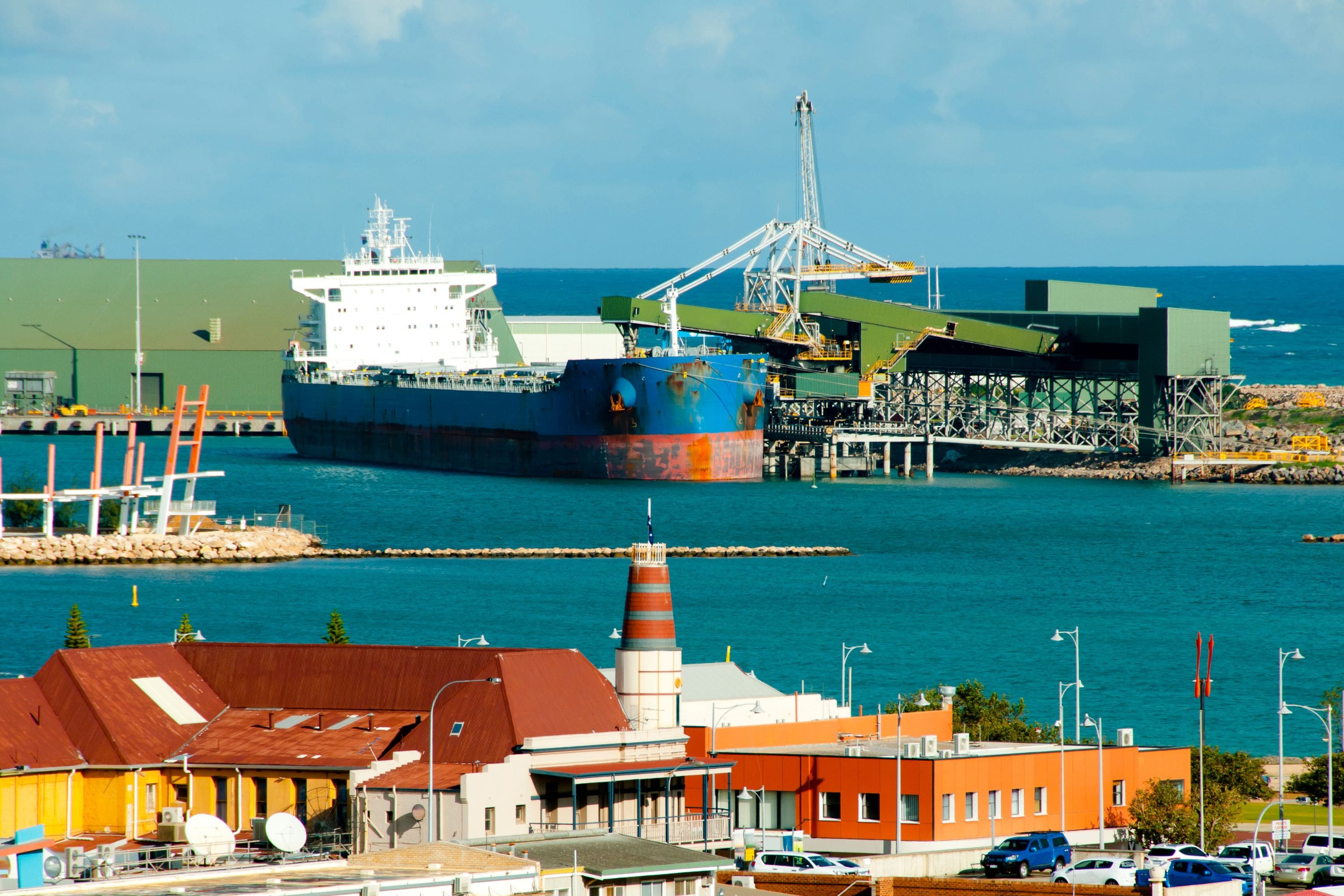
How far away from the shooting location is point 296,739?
24172 mm

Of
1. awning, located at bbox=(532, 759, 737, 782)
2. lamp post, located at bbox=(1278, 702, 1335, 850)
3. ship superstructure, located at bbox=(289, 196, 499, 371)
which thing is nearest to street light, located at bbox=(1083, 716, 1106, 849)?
lamp post, located at bbox=(1278, 702, 1335, 850)

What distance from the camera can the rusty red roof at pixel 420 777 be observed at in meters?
22.0

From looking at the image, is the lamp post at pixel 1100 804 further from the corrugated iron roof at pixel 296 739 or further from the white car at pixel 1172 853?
the corrugated iron roof at pixel 296 739

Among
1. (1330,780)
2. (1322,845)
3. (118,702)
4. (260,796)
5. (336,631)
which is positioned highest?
(336,631)

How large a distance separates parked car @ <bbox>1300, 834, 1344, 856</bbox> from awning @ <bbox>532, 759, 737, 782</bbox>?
6579 millimetres

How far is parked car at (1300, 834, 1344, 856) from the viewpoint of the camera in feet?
78.0

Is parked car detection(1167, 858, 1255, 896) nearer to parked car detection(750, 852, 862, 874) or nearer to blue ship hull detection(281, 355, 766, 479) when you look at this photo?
parked car detection(750, 852, 862, 874)

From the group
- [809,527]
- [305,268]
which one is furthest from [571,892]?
[305,268]

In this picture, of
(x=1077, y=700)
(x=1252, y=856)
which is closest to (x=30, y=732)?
(x=1252, y=856)

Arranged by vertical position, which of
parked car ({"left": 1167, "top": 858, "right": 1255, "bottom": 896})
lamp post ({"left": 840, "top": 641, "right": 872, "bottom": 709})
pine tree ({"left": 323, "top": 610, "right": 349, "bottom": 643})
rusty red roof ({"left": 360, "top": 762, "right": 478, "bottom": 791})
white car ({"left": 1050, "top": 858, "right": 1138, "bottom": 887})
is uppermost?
pine tree ({"left": 323, "top": 610, "right": 349, "bottom": 643})

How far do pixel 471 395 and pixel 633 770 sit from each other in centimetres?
5743

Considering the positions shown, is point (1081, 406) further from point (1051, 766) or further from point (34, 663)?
point (1051, 766)

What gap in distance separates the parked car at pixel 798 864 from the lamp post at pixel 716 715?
11.3ft

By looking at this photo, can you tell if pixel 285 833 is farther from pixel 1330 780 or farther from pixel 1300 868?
pixel 1330 780
